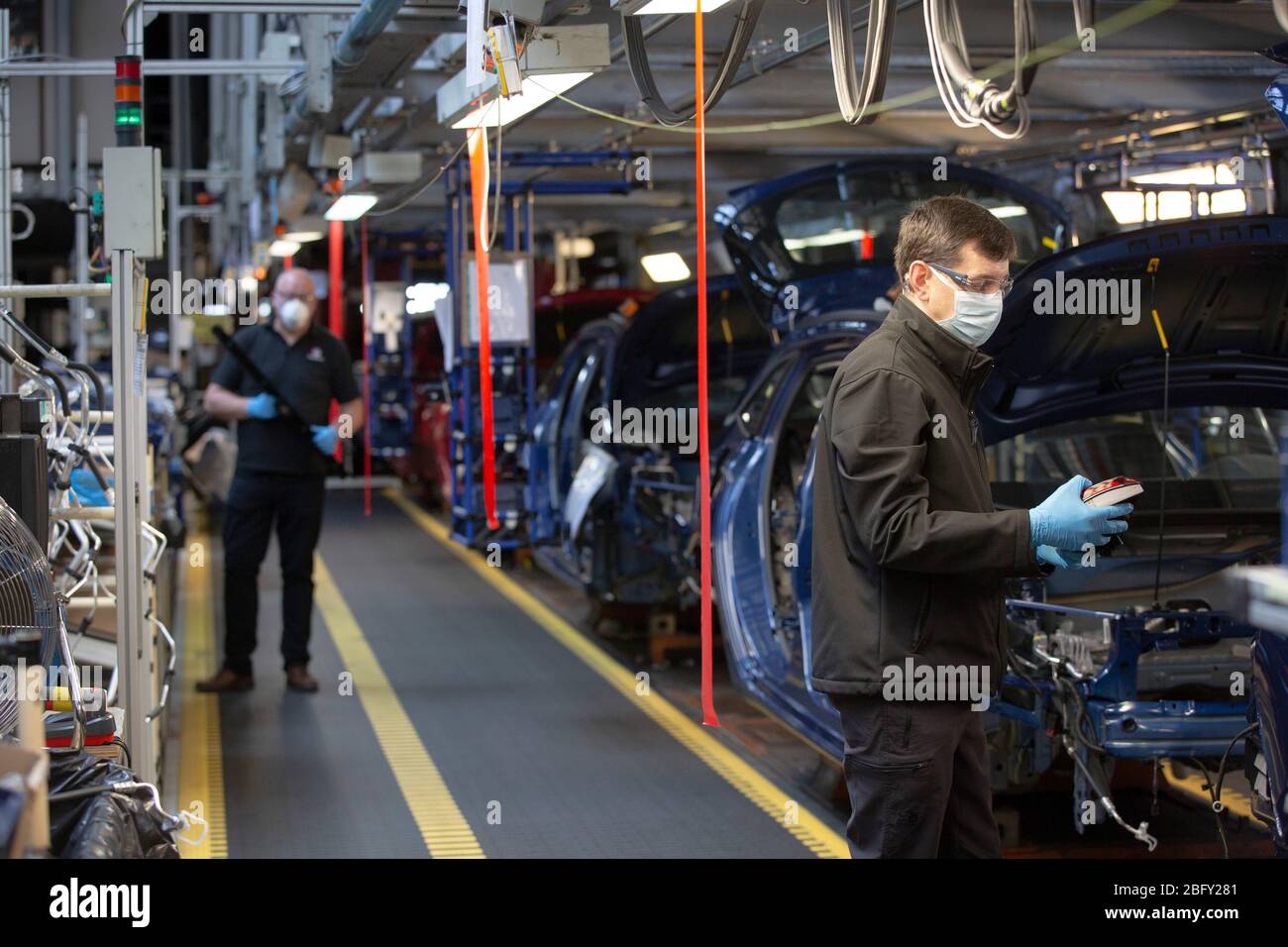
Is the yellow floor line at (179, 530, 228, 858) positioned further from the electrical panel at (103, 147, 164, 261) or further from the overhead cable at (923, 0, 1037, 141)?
the overhead cable at (923, 0, 1037, 141)

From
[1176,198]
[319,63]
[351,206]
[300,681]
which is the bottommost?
[300,681]

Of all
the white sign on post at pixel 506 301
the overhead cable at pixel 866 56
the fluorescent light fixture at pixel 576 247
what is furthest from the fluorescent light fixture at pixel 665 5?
the fluorescent light fixture at pixel 576 247

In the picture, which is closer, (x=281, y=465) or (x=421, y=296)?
(x=281, y=465)

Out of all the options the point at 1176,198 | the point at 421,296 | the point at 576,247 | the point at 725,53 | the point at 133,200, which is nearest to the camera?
the point at 133,200

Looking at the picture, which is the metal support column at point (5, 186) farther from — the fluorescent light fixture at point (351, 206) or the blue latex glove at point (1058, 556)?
the blue latex glove at point (1058, 556)

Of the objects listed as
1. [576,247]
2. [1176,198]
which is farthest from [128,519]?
[576,247]

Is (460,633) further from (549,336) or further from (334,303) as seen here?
(549,336)

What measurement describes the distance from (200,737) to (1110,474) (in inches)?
159

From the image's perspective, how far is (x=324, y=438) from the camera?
314 inches

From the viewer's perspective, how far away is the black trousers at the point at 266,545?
26.1 feet

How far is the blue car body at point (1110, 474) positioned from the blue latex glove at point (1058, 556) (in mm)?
569

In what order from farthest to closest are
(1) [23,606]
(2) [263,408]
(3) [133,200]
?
(2) [263,408], (3) [133,200], (1) [23,606]

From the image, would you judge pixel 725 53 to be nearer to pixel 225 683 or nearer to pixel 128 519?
pixel 128 519

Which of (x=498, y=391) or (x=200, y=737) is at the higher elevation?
(x=498, y=391)
